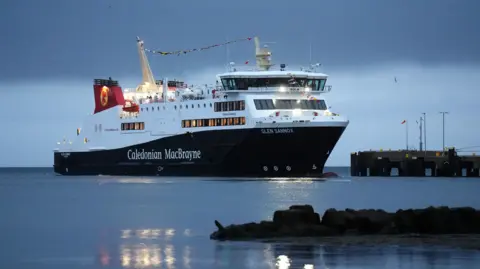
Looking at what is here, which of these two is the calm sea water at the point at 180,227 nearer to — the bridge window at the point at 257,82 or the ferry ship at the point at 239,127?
the ferry ship at the point at 239,127

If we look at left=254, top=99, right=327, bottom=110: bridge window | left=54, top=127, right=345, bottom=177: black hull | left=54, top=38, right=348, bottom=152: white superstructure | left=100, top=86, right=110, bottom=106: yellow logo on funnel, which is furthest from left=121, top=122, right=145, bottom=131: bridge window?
left=254, top=99, right=327, bottom=110: bridge window

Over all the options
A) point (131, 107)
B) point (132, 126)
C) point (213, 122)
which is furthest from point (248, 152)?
point (131, 107)

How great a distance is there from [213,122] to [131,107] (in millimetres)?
13329

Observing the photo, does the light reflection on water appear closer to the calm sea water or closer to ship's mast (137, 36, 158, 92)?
the calm sea water

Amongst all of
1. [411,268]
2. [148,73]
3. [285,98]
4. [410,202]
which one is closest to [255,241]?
[411,268]

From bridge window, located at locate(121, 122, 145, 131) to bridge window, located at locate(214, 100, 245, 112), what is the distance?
11.0m

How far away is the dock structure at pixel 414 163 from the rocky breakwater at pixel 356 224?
66.9m

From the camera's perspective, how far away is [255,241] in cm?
2898

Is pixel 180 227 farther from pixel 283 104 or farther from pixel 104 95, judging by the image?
pixel 104 95

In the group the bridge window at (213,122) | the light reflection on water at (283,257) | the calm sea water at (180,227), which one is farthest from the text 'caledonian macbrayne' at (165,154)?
the light reflection on water at (283,257)

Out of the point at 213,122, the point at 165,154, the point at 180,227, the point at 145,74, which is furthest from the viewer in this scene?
the point at 145,74

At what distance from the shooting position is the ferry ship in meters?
71.1

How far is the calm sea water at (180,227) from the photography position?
25.8 metres

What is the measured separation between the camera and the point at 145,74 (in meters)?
94.9
